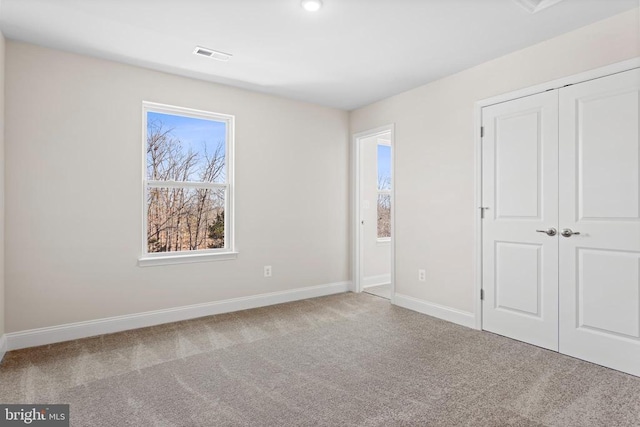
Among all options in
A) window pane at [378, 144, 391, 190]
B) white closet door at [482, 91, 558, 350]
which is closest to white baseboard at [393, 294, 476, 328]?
white closet door at [482, 91, 558, 350]

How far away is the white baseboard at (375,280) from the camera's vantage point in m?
5.12

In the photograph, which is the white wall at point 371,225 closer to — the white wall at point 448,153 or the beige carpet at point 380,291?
the beige carpet at point 380,291

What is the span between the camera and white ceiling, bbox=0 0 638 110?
2393 millimetres

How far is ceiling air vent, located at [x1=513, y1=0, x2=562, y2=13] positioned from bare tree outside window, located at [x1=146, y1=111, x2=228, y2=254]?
298 cm

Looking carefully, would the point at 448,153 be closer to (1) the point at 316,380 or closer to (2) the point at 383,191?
(2) the point at 383,191

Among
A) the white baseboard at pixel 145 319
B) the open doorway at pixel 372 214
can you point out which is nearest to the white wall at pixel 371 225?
the open doorway at pixel 372 214

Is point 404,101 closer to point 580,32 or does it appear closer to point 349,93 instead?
point 349,93

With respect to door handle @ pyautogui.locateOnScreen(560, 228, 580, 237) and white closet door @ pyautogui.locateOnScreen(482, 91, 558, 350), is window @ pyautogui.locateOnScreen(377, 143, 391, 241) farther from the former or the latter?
door handle @ pyautogui.locateOnScreen(560, 228, 580, 237)

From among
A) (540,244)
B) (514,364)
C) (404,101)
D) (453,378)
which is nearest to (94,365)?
(453,378)

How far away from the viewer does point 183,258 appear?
12.0ft

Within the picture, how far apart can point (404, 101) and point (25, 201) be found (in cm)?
380

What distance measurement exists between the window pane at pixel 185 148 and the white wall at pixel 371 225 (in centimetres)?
211

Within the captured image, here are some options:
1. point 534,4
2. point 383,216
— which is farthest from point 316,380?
point 383,216

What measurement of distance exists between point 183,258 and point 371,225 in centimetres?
274
